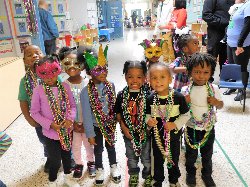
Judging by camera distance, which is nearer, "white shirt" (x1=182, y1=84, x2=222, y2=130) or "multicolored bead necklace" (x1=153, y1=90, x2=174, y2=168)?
"multicolored bead necklace" (x1=153, y1=90, x2=174, y2=168)

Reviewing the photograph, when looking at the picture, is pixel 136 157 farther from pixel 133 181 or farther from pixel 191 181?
pixel 191 181

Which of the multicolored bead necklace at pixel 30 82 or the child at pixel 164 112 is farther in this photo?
the multicolored bead necklace at pixel 30 82

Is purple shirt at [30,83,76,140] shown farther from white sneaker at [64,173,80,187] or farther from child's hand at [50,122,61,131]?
white sneaker at [64,173,80,187]

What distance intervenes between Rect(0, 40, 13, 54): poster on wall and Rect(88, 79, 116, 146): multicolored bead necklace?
10.5 ft

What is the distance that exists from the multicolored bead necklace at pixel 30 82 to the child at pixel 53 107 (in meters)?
0.20

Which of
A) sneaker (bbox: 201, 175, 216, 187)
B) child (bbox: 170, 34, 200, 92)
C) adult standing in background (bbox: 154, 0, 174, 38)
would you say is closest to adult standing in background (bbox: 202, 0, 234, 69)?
adult standing in background (bbox: 154, 0, 174, 38)

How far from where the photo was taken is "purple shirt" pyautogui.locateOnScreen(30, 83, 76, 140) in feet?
5.61

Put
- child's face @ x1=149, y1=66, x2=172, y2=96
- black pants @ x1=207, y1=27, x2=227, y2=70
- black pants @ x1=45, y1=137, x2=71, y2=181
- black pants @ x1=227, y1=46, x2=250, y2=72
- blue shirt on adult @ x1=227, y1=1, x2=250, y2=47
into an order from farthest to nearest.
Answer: black pants @ x1=207, y1=27, x2=227, y2=70
black pants @ x1=227, y1=46, x2=250, y2=72
blue shirt on adult @ x1=227, y1=1, x2=250, y2=47
black pants @ x1=45, y1=137, x2=71, y2=181
child's face @ x1=149, y1=66, x2=172, y2=96

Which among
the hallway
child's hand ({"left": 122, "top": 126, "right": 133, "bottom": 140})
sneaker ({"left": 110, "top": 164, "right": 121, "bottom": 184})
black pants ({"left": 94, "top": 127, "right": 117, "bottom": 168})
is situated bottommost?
the hallway

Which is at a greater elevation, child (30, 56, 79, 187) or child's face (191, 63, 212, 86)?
child's face (191, 63, 212, 86)

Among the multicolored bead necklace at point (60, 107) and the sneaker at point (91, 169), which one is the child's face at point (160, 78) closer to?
the multicolored bead necklace at point (60, 107)

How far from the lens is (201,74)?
1674 mm

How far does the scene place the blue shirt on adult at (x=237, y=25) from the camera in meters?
3.16

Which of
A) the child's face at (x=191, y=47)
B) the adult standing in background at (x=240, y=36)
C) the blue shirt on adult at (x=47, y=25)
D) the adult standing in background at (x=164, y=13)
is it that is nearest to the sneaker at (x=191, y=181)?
the child's face at (x=191, y=47)
